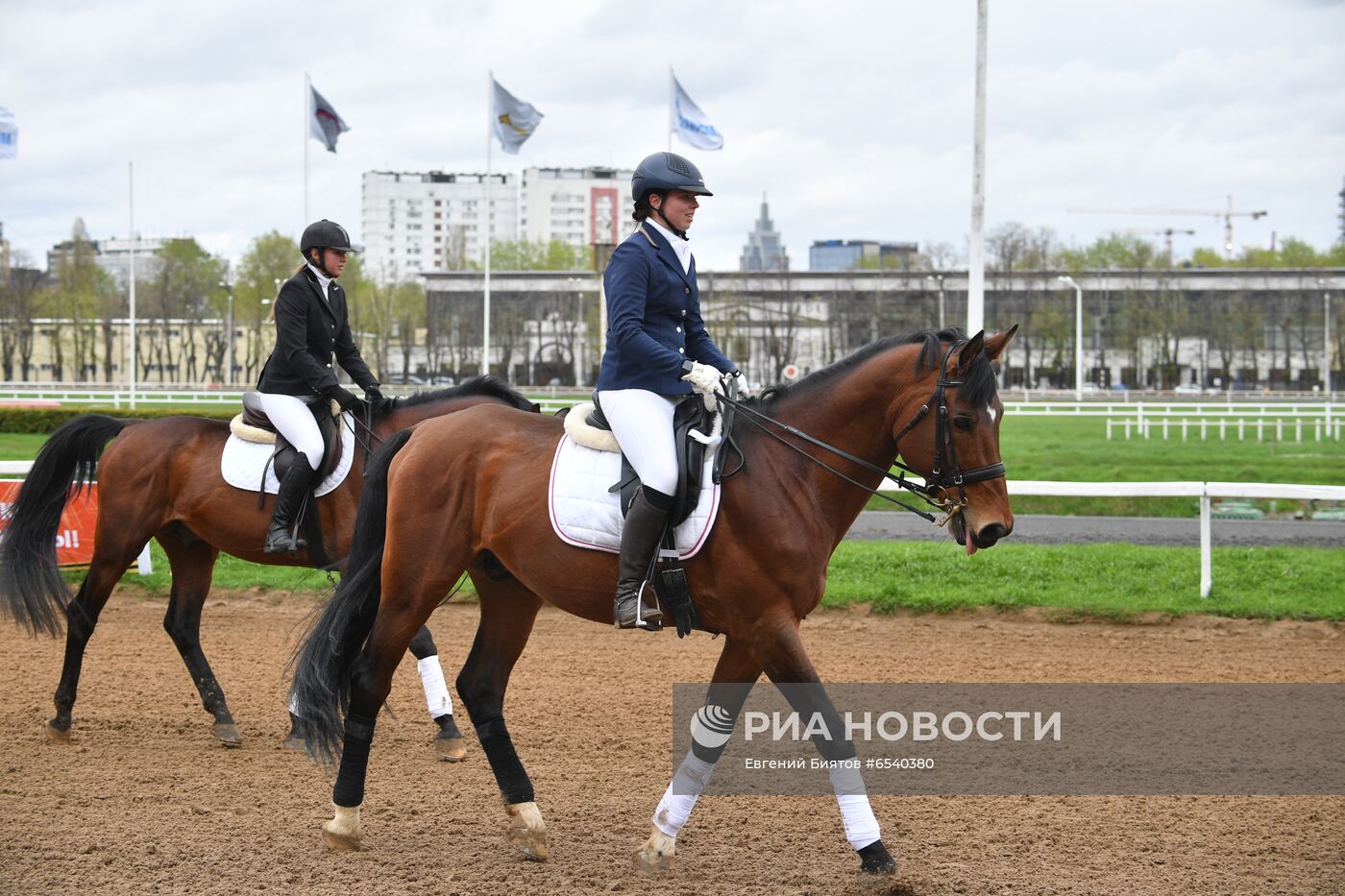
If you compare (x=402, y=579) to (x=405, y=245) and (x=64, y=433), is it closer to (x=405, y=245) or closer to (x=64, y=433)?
(x=64, y=433)

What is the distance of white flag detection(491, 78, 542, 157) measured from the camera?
33.2 m

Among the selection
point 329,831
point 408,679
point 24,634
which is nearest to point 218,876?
point 329,831

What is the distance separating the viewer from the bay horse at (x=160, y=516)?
23.6 feet

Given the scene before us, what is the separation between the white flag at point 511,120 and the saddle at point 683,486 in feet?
97.4

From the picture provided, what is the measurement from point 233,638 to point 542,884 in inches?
239

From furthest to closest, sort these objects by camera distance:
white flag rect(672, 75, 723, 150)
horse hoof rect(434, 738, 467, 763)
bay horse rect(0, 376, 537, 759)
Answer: white flag rect(672, 75, 723, 150) < bay horse rect(0, 376, 537, 759) < horse hoof rect(434, 738, 467, 763)

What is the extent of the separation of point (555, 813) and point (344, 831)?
1.01m

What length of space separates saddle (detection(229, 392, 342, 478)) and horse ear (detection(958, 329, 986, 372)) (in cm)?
407

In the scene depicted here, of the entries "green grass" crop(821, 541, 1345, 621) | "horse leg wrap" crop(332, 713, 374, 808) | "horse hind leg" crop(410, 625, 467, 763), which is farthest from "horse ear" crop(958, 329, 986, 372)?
"green grass" crop(821, 541, 1345, 621)

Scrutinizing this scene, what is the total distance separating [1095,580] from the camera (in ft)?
36.3

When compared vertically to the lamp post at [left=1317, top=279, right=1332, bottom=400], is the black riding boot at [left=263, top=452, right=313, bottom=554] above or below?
below

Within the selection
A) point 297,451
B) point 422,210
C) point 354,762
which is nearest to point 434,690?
point 354,762

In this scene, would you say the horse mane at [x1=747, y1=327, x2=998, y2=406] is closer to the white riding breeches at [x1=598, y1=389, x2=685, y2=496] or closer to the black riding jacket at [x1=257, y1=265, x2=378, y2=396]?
the white riding breeches at [x1=598, y1=389, x2=685, y2=496]

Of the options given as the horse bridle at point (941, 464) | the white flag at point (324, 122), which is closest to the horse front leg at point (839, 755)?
the horse bridle at point (941, 464)
